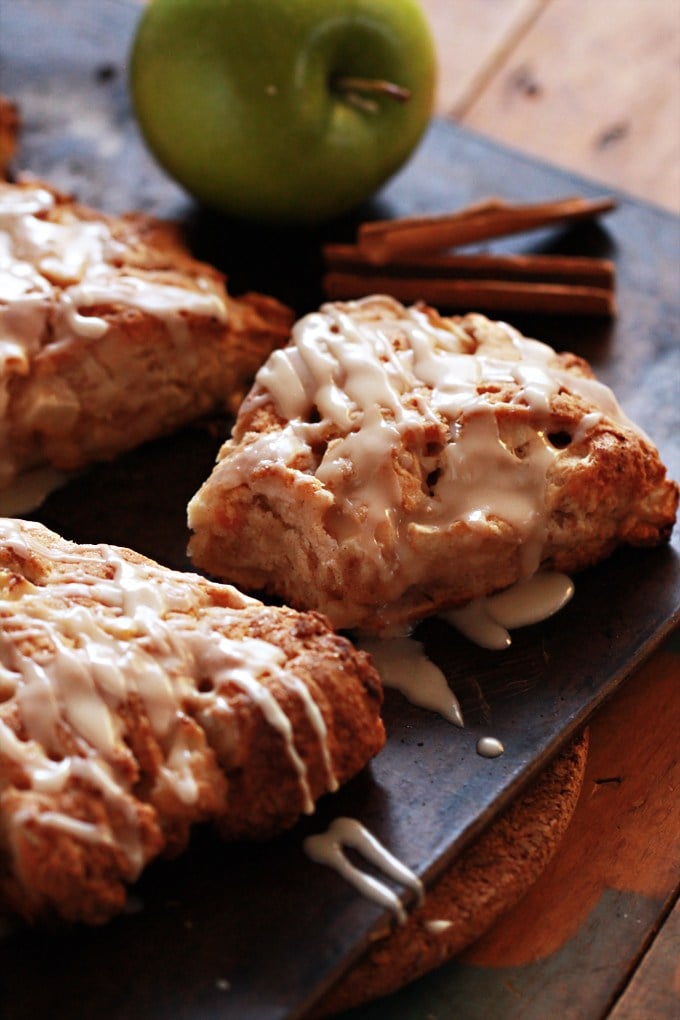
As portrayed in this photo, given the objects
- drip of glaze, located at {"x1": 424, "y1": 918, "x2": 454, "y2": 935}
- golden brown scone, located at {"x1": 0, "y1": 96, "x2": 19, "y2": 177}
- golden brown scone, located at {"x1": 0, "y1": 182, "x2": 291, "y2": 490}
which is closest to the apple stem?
golden brown scone, located at {"x1": 0, "y1": 182, "x2": 291, "y2": 490}

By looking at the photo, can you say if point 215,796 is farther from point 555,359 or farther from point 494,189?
point 494,189

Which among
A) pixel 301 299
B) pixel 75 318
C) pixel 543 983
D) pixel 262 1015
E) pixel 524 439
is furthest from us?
pixel 301 299

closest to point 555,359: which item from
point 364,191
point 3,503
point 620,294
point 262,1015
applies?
point 620,294

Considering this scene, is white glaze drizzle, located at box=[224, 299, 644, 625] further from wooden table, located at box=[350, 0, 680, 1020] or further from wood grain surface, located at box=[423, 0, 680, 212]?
wood grain surface, located at box=[423, 0, 680, 212]

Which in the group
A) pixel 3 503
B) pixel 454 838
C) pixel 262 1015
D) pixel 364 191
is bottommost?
pixel 3 503

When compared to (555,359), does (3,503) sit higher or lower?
lower

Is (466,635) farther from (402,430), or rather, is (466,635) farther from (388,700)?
(402,430)

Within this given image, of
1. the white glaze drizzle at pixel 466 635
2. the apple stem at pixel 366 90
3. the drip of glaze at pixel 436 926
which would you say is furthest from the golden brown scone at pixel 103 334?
the drip of glaze at pixel 436 926
